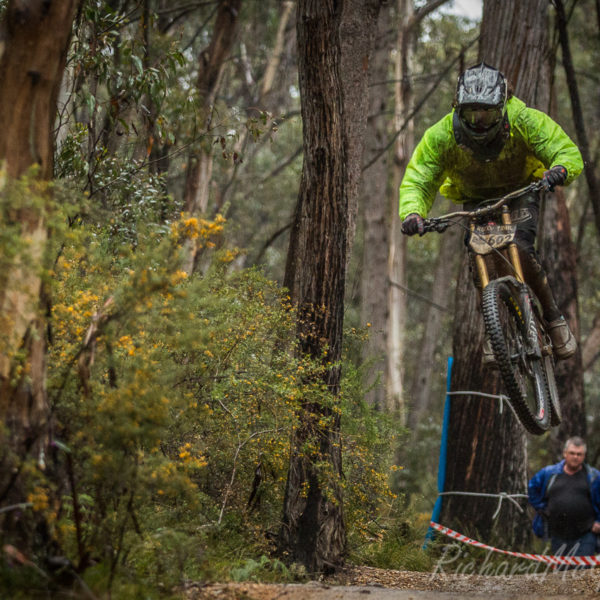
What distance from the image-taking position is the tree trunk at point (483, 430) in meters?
9.52

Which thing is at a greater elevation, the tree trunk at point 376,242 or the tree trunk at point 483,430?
the tree trunk at point 376,242

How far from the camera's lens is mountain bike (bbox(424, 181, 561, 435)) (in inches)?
259

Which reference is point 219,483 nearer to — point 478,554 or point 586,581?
point 586,581

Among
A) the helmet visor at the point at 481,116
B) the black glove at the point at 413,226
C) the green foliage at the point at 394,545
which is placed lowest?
the green foliage at the point at 394,545

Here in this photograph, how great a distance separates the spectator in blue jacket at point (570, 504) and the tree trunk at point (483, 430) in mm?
836

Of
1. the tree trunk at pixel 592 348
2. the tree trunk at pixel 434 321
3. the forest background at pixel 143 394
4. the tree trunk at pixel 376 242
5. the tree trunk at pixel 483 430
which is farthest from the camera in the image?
the tree trunk at pixel 434 321

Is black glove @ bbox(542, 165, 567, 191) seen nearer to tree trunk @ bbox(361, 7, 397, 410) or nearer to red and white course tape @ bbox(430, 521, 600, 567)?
red and white course tape @ bbox(430, 521, 600, 567)

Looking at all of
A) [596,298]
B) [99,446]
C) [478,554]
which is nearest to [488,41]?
[478,554]

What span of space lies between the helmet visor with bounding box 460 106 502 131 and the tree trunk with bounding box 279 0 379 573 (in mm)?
979

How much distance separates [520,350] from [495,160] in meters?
1.58

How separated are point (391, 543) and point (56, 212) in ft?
18.1

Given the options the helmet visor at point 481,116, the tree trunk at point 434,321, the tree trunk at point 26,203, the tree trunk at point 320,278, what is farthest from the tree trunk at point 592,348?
the tree trunk at point 26,203

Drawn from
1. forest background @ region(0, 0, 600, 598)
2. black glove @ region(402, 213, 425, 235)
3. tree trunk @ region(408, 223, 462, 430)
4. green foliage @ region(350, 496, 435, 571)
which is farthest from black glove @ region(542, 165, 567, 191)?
tree trunk @ region(408, 223, 462, 430)

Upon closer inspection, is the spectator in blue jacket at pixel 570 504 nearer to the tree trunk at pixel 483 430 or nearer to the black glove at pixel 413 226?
the tree trunk at pixel 483 430
